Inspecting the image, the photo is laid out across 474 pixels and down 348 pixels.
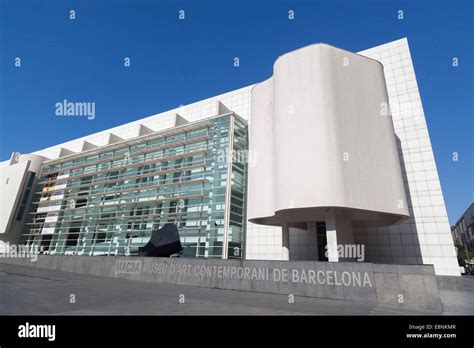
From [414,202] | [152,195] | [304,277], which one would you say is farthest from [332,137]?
[152,195]

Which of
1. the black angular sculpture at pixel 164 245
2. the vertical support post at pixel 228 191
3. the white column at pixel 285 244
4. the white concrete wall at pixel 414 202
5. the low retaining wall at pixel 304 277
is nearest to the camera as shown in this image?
the low retaining wall at pixel 304 277

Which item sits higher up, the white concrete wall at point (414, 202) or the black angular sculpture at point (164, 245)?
the white concrete wall at point (414, 202)

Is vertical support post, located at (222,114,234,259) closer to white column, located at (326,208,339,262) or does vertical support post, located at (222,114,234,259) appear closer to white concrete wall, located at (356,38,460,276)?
white column, located at (326,208,339,262)

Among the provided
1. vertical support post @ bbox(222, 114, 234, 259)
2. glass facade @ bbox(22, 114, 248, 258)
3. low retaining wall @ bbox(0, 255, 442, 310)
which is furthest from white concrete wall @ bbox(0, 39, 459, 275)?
low retaining wall @ bbox(0, 255, 442, 310)

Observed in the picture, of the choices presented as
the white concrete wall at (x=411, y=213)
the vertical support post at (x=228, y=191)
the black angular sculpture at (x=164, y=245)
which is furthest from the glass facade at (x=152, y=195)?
the black angular sculpture at (x=164, y=245)

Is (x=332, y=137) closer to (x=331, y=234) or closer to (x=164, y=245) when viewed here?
(x=331, y=234)

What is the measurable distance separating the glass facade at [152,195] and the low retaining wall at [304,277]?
1086 cm

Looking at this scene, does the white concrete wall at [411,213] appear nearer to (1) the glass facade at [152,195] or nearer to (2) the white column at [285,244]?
(2) the white column at [285,244]

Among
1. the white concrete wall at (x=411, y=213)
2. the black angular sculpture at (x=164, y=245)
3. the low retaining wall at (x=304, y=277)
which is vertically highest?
the white concrete wall at (x=411, y=213)

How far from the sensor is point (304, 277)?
11711mm

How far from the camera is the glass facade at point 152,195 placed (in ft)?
92.9

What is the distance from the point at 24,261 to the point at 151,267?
1696 cm

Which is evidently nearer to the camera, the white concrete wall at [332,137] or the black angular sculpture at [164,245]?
the white concrete wall at [332,137]
